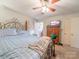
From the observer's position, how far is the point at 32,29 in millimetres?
6539

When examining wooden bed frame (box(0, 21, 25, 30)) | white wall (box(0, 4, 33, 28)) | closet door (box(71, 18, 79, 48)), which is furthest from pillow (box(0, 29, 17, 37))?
closet door (box(71, 18, 79, 48))

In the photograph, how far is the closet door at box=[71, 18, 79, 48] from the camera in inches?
202

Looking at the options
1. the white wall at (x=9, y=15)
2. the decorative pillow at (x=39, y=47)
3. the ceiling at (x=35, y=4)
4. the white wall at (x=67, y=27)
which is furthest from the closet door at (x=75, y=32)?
the decorative pillow at (x=39, y=47)

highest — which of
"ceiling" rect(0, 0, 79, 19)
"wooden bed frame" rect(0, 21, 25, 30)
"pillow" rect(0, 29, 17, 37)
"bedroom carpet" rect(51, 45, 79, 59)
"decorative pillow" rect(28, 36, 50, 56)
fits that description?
"ceiling" rect(0, 0, 79, 19)

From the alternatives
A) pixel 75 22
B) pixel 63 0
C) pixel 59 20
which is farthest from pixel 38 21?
pixel 63 0

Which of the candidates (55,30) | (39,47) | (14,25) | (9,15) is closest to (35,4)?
(9,15)

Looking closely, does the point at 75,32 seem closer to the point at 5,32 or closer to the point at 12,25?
the point at 12,25

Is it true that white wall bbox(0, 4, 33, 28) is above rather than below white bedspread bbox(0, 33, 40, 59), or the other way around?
above

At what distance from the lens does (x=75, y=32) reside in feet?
17.1

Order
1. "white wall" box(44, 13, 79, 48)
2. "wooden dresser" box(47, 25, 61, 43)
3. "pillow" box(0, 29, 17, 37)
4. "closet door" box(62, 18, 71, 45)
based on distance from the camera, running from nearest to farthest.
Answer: "pillow" box(0, 29, 17, 37) < "white wall" box(44, 13, 79, 48) < "closet door" box(62, 18, 71, 45) < "wooden dresser" box(47, 25, 61, 43)

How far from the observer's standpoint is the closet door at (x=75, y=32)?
16.8 ft

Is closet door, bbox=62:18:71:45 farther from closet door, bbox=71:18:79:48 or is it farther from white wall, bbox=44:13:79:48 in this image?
Answer: closet door, bbox=71:18:79:48

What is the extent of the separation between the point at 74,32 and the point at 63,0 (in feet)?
8.24

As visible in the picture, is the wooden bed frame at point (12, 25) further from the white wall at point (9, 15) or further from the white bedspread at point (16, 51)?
the white bedspread at point (16, 51)
